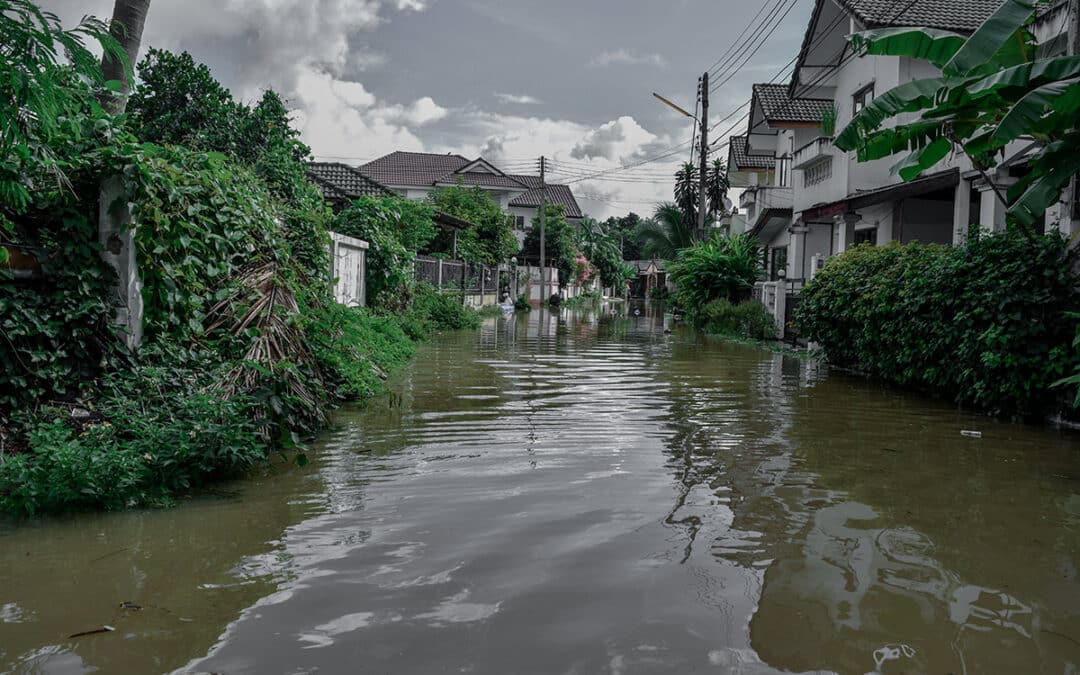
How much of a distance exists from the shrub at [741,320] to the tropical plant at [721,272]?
160 cm

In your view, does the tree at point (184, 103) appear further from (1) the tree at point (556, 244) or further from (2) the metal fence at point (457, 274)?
(1) the tree at point (556, 244)

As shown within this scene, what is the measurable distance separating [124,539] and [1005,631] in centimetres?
442

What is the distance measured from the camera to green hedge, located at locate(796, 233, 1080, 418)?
9414 mm

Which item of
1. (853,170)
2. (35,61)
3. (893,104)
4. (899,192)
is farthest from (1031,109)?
(853,170)

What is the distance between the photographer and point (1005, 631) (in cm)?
377

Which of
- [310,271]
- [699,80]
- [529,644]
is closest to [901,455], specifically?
[529,644]

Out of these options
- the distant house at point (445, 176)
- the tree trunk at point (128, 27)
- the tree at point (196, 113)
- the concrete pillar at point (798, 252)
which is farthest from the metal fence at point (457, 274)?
the distant house at point (445, 176)

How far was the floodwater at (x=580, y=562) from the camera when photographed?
3.50 meters

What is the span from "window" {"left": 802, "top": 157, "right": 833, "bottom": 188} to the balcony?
0.63 feet

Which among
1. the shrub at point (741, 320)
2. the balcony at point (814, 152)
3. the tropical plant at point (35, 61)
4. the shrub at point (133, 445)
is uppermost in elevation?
the balcony at point (814, 152)

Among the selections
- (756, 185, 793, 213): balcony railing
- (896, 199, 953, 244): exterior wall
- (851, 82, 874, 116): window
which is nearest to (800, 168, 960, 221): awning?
(896, 199, 953, 244): exterior wall

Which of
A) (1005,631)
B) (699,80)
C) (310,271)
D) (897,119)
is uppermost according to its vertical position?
(699,80)

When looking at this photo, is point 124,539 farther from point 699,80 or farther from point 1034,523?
point 699,80

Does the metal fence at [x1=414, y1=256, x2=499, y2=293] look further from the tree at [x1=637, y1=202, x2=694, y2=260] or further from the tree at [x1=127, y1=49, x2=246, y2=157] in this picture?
the tree at [x1=637, y1=202, x2=694, y2=260]
